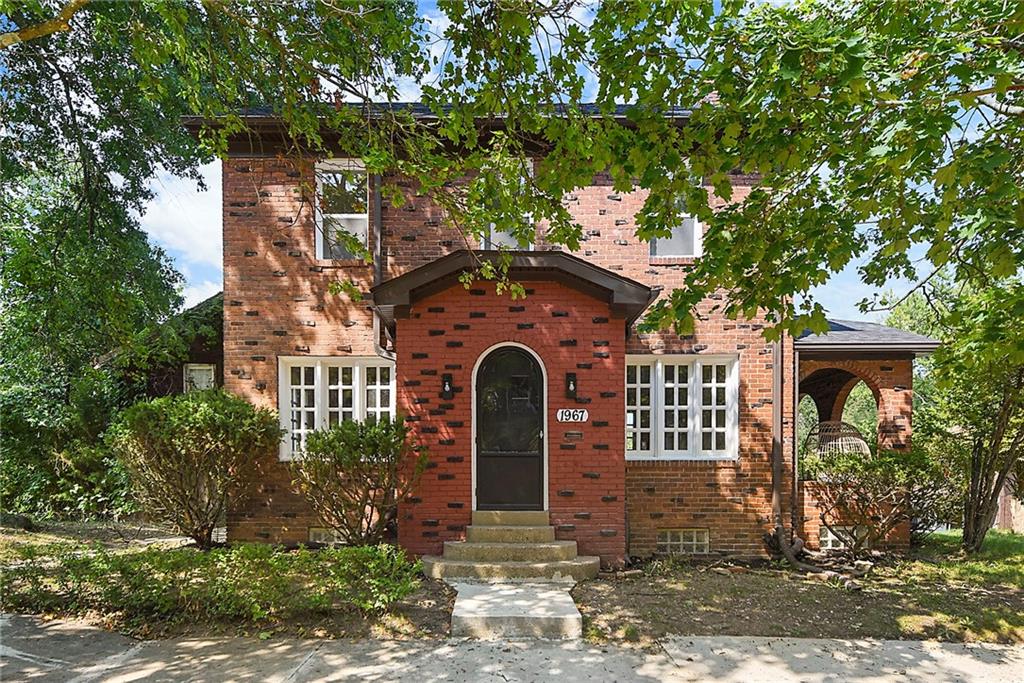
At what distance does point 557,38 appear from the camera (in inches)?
180

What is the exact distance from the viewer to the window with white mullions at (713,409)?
9062mm

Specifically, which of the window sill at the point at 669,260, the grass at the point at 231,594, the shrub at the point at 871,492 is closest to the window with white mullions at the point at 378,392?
the grass at the point at 231,594

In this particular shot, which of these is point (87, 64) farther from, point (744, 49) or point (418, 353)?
point (744, 49)

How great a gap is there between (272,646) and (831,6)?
8.21 m

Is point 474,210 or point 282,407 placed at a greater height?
point 474,210

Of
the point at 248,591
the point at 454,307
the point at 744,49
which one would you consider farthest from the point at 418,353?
the point at 744,49

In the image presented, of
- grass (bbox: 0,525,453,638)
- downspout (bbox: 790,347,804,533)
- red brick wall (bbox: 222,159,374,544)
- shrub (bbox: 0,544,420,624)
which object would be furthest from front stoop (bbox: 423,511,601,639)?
downspout (bbox: 790,347,804,533)

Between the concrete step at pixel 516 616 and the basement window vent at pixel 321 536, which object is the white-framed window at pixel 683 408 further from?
the basement window vent at pixel 321 536

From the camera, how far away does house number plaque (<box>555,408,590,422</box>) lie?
7504mm

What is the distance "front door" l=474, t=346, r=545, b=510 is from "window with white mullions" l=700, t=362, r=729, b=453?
2.95 meters

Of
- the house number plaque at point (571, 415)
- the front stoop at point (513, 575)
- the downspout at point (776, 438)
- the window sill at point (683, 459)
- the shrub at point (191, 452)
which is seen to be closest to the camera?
Result: the front stoop at point (513, 575)

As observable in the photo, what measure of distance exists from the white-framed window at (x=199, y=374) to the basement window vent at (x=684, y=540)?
8.69 meters

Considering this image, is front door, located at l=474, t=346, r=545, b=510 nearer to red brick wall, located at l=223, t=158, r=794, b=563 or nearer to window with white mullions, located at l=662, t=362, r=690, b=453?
red brick wall, located at l=223, t=158, r=794, b=563

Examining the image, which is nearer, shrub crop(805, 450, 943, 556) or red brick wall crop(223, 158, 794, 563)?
shrub crop(805, 450, 943, 556)
